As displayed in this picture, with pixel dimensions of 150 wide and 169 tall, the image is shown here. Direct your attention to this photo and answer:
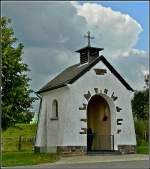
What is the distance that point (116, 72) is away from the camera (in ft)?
98.1

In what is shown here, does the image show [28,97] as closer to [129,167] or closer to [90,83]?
[90,83]

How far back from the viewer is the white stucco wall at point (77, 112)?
2797 centimetres

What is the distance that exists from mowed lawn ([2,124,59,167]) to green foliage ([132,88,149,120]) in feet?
57.3

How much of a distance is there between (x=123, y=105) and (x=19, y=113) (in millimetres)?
6894

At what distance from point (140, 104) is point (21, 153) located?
1400 inches

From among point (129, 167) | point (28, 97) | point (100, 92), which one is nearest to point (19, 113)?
point (28, 97)

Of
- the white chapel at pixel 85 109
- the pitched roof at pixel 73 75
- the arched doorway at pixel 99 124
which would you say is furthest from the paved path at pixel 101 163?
the arched doorway at pixel 99 124

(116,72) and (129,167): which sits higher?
(116,72)

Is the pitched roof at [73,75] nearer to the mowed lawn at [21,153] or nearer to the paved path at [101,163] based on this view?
the mowed lawn at [21,153]

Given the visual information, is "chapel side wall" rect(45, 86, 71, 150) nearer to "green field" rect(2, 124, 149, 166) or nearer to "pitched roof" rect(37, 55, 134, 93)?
"pitched roof" rect(37, 55, 134, 93)

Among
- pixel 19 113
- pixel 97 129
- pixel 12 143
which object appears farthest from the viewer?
pixel 12 143

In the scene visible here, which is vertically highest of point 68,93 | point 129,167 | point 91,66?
point 91,66

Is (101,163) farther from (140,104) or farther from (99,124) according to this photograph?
(140,104)

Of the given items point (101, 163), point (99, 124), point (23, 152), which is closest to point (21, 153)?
point (23, 152)
